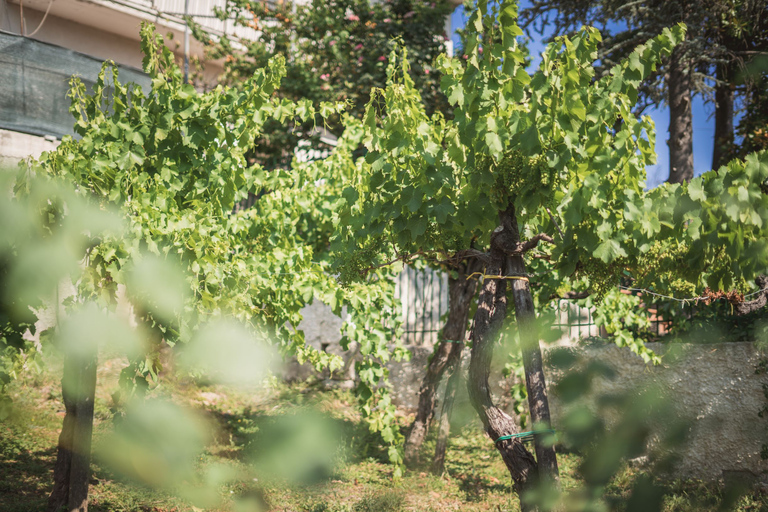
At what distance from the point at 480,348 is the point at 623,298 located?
336cm

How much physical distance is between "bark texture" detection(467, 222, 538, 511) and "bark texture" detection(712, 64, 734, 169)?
633cm

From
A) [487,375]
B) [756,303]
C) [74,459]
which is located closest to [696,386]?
[756,303]

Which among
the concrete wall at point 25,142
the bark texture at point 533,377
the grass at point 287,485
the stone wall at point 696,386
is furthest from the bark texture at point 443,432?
the concrete wall at point 25,142

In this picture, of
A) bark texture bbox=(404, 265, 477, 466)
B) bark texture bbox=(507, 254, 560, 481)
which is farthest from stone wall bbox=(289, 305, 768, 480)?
bark texture bbox=(404, 265, 477, 466)

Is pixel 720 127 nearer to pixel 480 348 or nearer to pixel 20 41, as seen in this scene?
pixel 480 348

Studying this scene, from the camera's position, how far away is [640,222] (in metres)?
2.56

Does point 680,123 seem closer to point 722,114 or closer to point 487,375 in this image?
point 722,114

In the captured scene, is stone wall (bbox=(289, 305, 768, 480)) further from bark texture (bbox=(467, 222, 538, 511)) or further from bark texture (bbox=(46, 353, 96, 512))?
bark texture (bbox=(46, 353, 96, 512))

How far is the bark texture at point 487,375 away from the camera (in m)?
2.94

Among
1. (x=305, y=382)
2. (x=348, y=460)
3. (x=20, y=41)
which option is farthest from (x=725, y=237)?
(x=20, y=41)

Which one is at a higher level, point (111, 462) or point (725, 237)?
point (725, 237)

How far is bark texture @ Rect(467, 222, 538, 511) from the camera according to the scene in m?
2.94

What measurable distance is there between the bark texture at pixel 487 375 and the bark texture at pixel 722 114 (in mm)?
6334

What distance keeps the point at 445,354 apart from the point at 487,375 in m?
2.94
